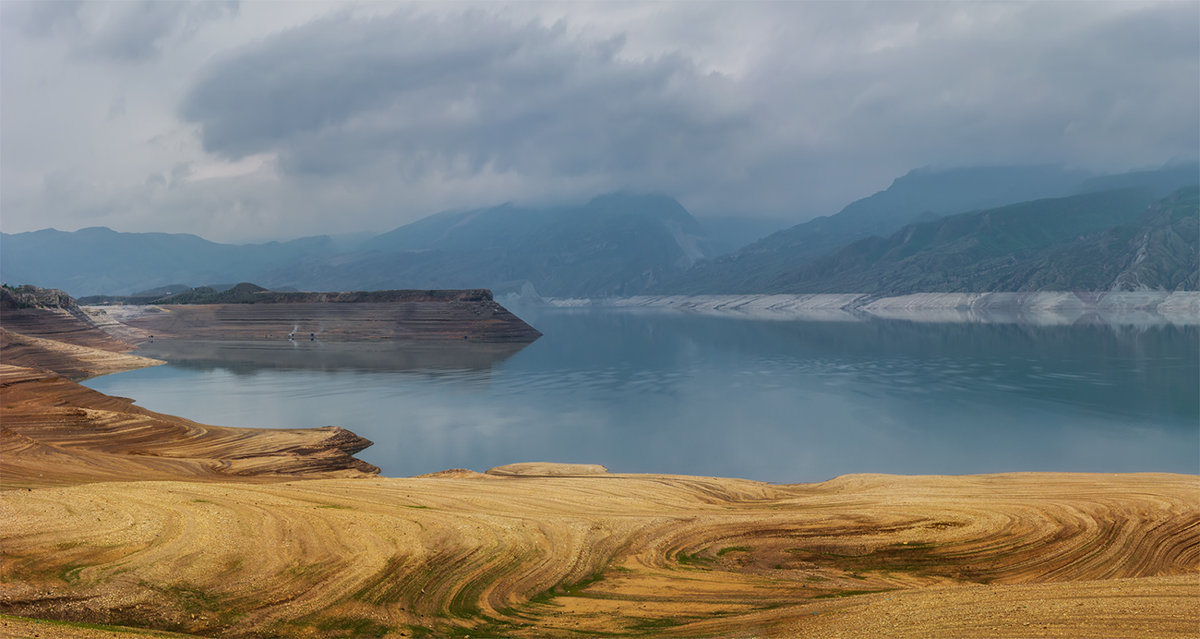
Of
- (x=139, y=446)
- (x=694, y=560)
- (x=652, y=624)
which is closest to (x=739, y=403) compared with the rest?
(x=139, y=446)

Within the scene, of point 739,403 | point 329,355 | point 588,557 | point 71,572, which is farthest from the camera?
point 329,355

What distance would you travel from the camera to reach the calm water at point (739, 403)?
121ft

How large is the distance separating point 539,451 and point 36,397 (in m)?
28.5

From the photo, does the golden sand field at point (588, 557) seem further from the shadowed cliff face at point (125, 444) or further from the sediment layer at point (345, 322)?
the sediment layer at point (345, 322)

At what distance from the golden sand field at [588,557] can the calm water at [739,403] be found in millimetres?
12954

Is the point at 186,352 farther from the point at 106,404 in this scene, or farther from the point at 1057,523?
the point at 1057,523

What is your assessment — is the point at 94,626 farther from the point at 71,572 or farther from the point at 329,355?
the point at 329,355

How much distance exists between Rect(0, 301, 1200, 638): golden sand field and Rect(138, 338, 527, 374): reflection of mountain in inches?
2401

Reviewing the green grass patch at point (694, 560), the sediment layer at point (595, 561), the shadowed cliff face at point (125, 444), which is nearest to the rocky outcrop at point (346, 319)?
the shadowed cliff face at point (125, 444)

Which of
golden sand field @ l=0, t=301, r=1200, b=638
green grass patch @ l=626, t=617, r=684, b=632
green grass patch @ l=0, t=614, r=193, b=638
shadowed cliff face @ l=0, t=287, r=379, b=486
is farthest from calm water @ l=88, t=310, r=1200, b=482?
green grass patch @ l=0, t=614, r=193, b=638

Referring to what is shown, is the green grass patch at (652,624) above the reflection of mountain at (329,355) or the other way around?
the other way around

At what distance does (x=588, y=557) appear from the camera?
16.1 metres

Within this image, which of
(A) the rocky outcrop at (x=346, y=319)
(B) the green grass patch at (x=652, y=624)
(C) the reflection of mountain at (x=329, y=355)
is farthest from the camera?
(A) the rocky outcrop at (x=346, y=319)

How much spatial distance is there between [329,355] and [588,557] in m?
89.2
